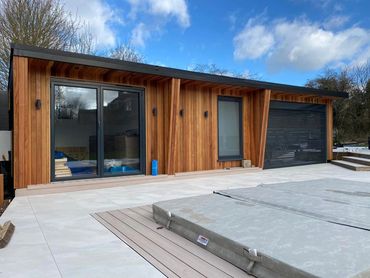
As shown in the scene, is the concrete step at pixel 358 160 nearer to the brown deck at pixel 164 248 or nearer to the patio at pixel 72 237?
the patio at pixel 72 237

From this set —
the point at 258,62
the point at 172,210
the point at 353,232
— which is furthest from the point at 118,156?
the point at 258,62

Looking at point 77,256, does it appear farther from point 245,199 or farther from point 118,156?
point 118,156

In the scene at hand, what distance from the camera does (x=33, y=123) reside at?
5.27 metres

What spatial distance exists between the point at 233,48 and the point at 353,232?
16520 mm

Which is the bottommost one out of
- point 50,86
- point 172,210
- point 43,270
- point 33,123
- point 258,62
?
point 43,270

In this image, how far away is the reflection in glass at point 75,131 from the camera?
5.59 metres

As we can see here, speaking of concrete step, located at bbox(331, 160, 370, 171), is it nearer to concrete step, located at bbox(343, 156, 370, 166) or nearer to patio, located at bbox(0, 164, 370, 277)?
concrete step, located at bbox(343, 156, 370, 166)

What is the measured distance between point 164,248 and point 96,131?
385 cm

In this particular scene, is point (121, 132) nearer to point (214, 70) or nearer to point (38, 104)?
point (38, 104)

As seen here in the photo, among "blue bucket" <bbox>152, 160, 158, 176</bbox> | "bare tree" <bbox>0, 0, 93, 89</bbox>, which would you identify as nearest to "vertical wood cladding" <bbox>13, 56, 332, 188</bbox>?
"blue bucket" <bbox>152, 160, 158, 176</bbox>

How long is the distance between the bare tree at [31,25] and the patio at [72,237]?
271 inches

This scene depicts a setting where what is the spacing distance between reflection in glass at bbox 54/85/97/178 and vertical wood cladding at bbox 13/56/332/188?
8.0 inches

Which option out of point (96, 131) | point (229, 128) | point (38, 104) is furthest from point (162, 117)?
point (38, 104)

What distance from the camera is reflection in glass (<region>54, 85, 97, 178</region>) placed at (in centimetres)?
559
